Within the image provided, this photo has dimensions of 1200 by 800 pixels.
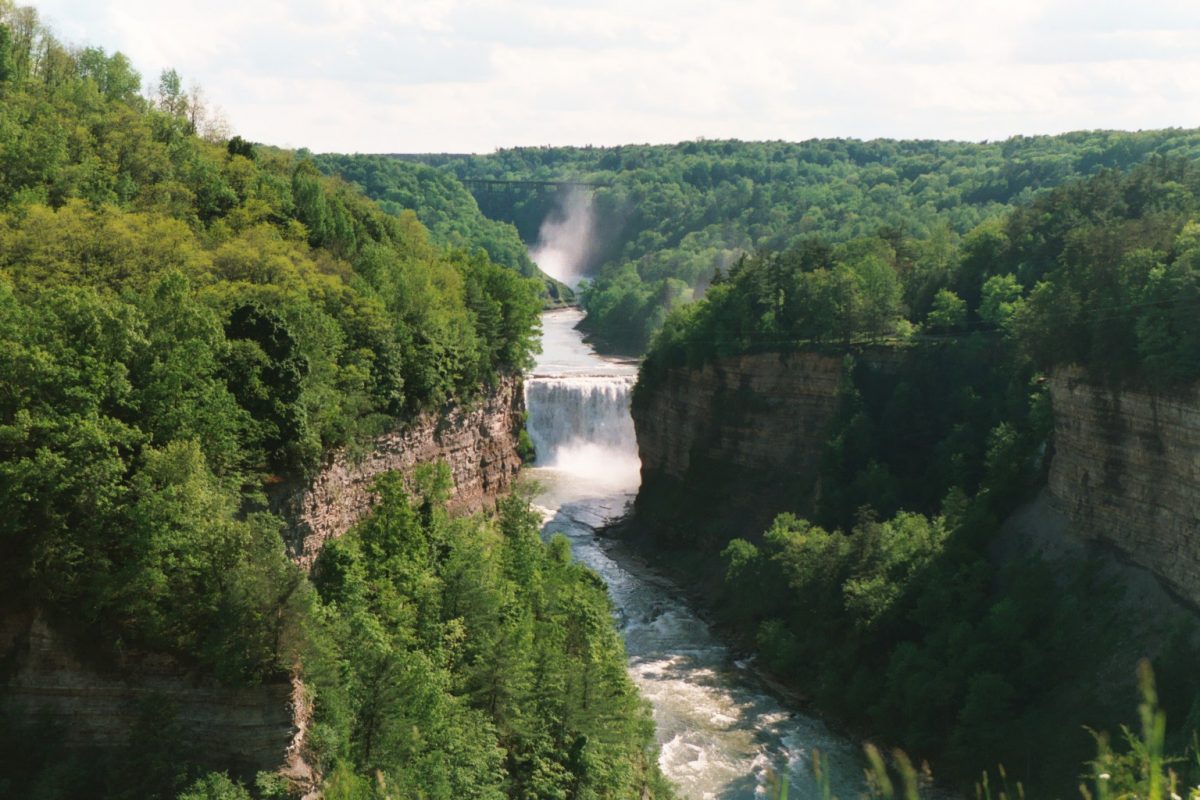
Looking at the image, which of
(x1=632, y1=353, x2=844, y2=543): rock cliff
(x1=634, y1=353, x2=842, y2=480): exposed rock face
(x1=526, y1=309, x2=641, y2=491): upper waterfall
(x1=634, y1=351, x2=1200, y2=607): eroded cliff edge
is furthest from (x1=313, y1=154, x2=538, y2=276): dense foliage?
(x1=634, y1=351, x2=1200, y2=607): eroded cliff edge

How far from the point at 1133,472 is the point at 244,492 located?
2940cm

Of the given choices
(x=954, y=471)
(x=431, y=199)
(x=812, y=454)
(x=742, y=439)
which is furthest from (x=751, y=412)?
(x=431, y=199)

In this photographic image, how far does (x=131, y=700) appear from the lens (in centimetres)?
2538

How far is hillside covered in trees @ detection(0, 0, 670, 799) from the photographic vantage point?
2573cm

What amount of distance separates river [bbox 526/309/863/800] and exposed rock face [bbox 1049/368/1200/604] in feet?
38.2

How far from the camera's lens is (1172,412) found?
43.7m

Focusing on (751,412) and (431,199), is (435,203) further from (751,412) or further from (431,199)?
(751,412)

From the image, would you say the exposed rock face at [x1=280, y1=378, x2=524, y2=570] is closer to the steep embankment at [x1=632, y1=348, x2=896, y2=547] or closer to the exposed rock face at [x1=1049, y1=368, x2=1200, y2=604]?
the steep embankment at [x1=632, y1=348, x2=896, y2=547]

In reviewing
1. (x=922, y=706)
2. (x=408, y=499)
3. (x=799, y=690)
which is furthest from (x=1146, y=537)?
(x=408, y=499)

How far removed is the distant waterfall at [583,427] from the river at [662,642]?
0.23 ft

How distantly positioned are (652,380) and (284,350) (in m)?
50.3

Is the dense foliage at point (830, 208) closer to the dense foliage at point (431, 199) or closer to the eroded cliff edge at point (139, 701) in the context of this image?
the dense foliage at point (431, 199)

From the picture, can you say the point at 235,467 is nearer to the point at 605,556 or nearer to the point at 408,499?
Result: the point at 408,499

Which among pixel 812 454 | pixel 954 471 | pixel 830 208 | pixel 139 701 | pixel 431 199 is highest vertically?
pixel 830 208
